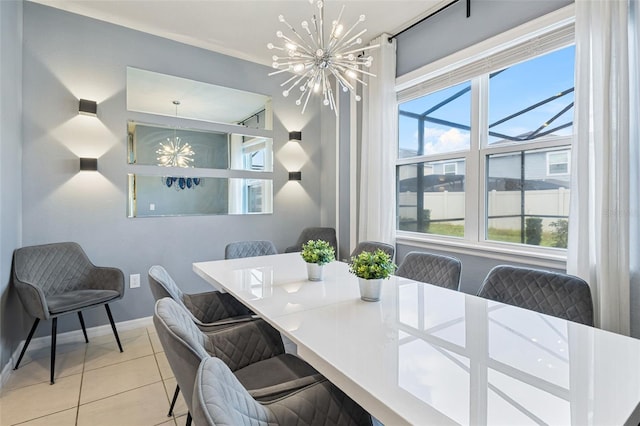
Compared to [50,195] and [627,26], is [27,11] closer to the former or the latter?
[50,195]

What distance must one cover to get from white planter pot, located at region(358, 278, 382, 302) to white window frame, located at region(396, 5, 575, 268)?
147 centimetres

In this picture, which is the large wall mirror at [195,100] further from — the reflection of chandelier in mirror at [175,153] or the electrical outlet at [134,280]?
the electrical outlet at [134,280]

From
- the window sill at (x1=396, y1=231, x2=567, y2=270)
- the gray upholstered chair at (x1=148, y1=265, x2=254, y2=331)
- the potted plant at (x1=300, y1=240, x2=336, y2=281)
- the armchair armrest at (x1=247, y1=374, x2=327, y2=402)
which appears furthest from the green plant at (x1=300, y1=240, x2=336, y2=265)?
the window sill at (x1=396, y1=231, x2=567, y2=270)

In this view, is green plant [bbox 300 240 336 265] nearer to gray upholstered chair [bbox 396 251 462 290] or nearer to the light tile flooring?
gray upholstered chair [bbox 396 251 462 290]

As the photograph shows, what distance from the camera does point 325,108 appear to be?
4258 millimetres

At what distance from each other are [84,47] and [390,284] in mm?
3388

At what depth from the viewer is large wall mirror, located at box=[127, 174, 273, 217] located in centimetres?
313

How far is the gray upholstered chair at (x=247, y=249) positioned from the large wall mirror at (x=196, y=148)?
112cm

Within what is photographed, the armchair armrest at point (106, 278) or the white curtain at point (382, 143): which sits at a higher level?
the white curtain at point (382, 143)

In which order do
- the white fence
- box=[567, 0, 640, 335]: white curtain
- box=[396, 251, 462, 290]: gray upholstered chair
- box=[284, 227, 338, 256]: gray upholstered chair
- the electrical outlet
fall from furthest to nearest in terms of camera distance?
1. box=[284, 227, 338, 256]: gray upholstered chair
2. the electrical outlet
3. the white fence
4. box=[396, 251, 462, 290]: gray upholstered chair
5. box=[567, 0, 640, 335]: white curtain

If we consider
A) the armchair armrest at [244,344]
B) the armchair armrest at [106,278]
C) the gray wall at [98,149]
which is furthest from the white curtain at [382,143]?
the armchair armrest at [106,278]

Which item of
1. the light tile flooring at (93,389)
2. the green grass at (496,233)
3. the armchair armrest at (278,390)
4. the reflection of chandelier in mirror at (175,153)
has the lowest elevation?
the light tile flooring at (93,389)

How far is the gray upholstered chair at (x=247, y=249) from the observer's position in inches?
110

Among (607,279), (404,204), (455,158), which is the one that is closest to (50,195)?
(404,204)
